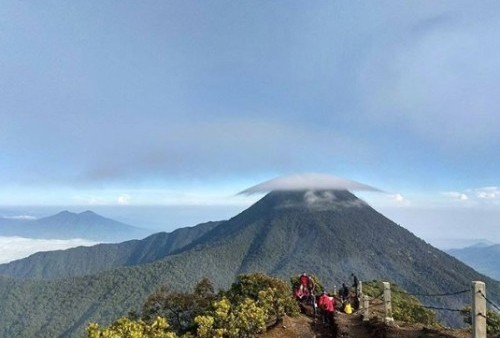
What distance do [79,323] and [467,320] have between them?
193 m

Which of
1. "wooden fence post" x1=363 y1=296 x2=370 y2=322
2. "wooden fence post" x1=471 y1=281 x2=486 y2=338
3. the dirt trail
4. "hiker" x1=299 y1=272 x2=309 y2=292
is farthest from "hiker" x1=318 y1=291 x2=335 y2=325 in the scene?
"wooden fence post" x1=471 y1=281 x2=486 y2=338

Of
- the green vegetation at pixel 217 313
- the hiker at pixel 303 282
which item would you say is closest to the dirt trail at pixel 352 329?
the green vegetation at pixel 217 313

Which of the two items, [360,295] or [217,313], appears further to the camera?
[360,295]

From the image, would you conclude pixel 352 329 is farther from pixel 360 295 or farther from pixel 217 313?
pixel 217 313

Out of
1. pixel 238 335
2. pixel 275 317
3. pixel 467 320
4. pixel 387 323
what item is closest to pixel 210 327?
pixel 238 335

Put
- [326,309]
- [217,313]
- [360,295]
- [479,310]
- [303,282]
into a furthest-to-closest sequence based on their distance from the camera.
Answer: [303,282], [360,295], [326,309], [217,313], [479,310]

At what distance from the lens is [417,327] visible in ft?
65.2

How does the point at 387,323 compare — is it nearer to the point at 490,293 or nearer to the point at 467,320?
the point at 467,320

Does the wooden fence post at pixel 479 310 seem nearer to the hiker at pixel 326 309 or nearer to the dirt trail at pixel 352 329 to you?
the dirt trail at pixel 352 329

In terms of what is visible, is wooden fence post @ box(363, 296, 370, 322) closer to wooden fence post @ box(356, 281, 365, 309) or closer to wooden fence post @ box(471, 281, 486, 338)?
wooden fence post @ box(356, 281, 365, 309)

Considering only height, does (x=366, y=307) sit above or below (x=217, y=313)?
above

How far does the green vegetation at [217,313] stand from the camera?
1423cm

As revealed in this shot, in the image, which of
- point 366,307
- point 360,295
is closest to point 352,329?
point 366,307

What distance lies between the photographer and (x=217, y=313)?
19938 millimetres
